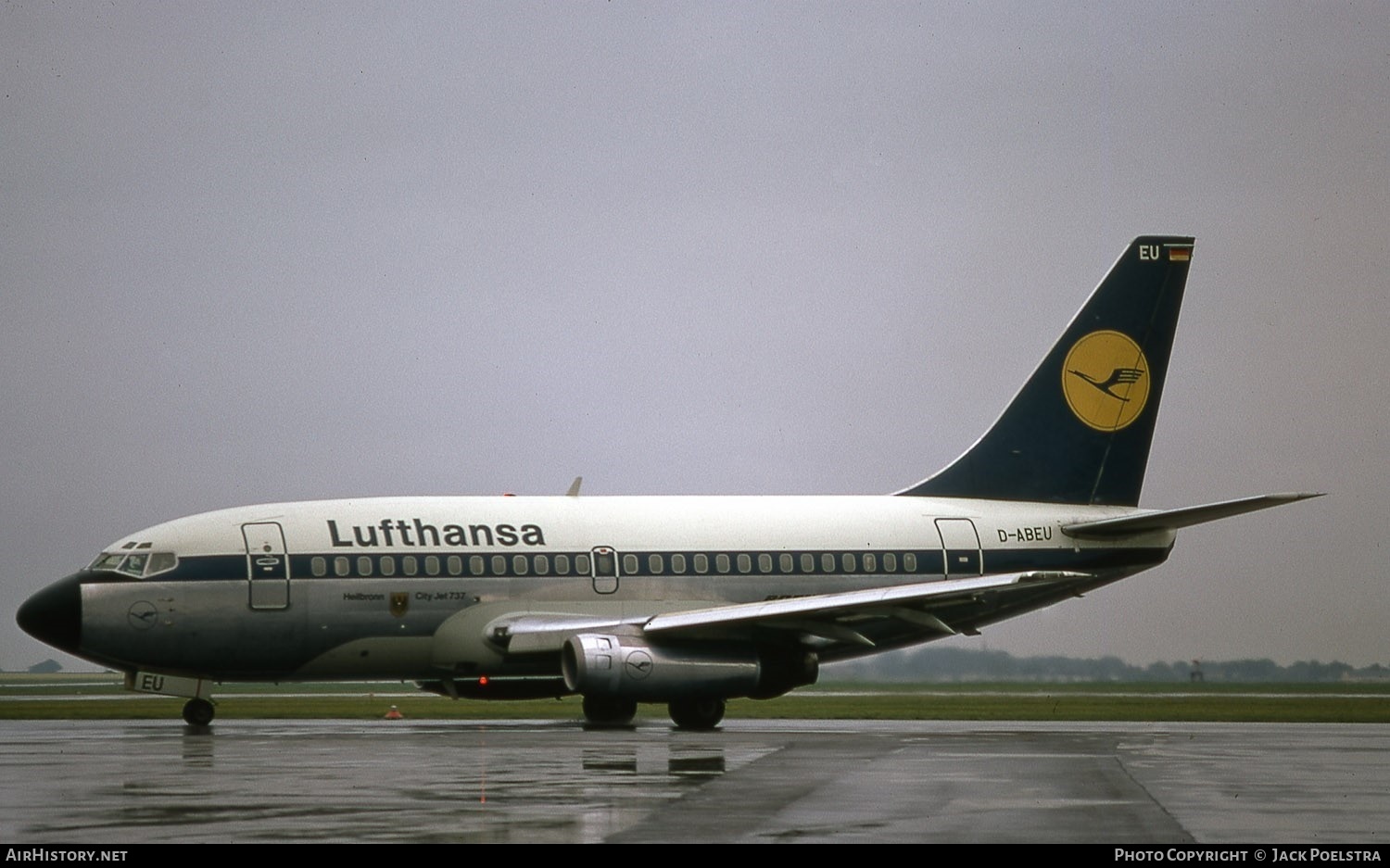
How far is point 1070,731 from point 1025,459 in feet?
28.9

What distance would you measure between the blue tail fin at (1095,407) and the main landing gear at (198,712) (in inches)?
584

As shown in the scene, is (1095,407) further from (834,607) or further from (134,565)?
(134,565)

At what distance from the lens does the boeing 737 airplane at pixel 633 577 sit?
100 feet

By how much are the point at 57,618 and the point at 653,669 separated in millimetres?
10119

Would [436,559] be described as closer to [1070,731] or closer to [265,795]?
[1070,731]

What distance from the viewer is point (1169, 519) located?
3494 centimetres

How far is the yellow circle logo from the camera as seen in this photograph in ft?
125

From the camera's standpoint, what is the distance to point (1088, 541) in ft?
119

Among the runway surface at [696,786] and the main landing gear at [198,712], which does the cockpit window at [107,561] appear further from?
the runway surface at [696,786]

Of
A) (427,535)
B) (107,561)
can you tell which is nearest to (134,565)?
(107,561)

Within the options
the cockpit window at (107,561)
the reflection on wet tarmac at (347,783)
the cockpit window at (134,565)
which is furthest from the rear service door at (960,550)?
the cockpit window at (107,561)

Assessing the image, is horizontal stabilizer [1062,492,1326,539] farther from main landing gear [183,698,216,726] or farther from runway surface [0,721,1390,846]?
main landing gear [183,698,216,726]

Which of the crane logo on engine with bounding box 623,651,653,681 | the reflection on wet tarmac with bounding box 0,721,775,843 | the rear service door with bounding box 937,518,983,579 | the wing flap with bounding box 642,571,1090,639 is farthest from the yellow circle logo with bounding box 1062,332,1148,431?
Result: the reflection on wet tarmac with bounding box 0,721,775,843
